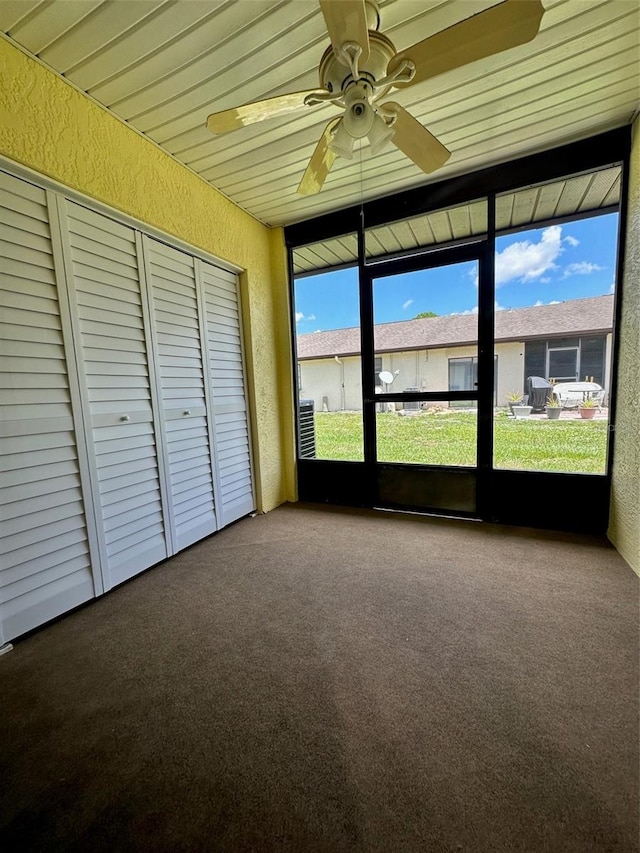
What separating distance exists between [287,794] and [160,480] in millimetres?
1788

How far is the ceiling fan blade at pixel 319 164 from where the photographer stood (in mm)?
1503

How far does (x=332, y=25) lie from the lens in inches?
41.7

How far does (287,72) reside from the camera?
1606 millimetres

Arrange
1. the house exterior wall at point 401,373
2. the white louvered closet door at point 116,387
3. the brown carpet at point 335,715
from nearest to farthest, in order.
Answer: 1. the brown carpet at point 335,715
2. the white louvered closet door at point 116,387
3. the house exterior wall at point 401,373

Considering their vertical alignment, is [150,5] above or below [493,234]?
above

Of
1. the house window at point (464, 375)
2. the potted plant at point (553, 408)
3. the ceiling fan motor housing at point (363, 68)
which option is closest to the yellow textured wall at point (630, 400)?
the potted plant at point (553, 408)

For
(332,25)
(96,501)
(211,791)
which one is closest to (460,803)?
(211,791)

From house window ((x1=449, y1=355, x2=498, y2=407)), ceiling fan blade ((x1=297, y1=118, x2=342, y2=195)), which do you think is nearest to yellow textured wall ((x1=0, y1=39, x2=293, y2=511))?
ceiling fan blade ((x1=297, y1=118, x2=342, y2=195))

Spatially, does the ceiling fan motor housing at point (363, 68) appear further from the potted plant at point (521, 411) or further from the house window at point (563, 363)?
the potted plant at point (521, 411)

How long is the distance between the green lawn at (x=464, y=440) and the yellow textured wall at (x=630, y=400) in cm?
22

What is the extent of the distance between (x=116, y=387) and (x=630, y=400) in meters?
3.20

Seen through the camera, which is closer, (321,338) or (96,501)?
(96,501)

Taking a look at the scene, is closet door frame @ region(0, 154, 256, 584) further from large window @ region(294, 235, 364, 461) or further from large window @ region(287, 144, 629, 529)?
large window @ region(287, 144, 629, 529)

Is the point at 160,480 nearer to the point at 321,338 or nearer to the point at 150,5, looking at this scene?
the point at 321,338
